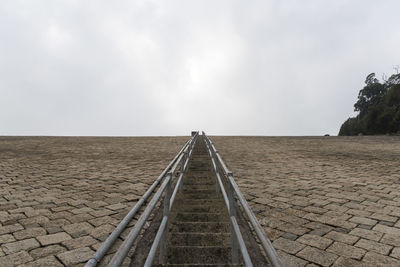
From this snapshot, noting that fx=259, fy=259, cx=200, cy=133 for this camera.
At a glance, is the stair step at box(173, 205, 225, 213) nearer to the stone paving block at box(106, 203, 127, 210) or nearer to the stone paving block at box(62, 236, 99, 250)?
the stone paving block at box(106, 203, 127, 210)

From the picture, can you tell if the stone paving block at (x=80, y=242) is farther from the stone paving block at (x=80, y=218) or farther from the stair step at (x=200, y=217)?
the stair step at (x=200, y=217)

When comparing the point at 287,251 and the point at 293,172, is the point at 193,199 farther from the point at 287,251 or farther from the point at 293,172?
the point at 293,172

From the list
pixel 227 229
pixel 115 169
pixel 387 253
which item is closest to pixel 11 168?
pixel 115 169

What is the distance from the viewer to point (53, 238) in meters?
3.31

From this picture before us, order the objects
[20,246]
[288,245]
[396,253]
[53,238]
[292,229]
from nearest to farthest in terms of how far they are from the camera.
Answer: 1. [396,253]
2. [20,246]
3. [288,245]
4. [53,238]
5. [292,229]

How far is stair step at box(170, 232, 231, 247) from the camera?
10.8 feet

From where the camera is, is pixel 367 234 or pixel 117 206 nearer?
pixel 367 234

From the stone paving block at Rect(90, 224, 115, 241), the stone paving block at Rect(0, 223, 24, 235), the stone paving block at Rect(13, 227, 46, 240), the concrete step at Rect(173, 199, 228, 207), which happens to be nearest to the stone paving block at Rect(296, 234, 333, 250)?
the concrete step at Rect(173, 199, 228, 207)

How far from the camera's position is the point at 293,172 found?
301 inches

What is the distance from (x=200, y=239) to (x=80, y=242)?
1.50 meters

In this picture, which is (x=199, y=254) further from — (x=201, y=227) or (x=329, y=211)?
(x=329, y=211)

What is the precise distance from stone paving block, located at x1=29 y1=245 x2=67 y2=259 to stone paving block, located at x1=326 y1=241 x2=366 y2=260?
10.3 ft

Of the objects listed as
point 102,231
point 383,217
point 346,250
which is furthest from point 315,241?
point 102,231

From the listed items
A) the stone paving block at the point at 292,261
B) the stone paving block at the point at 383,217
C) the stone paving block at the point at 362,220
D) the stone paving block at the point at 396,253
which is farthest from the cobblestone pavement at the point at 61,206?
the stone paving block at the point at 383,217
